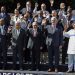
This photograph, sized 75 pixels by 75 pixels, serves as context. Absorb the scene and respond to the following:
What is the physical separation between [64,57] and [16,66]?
1.80m

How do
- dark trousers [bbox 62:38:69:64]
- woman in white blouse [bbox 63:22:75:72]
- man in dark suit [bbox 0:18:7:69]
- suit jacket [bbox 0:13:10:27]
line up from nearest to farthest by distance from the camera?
woman in white blouse [bbox 63:22:75:72]
man in dark suit [bbox 0:18:7:69]
dark trousers [bbox 62:38:69:64]
suit jacket [bbox 0:13:10:27]

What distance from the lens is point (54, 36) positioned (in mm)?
15789

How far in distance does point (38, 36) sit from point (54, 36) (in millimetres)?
575

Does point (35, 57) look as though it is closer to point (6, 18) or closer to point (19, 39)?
point (19, 39)

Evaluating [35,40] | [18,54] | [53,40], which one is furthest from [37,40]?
[18,54]

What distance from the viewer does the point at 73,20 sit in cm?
1672

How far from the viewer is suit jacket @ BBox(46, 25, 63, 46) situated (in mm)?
15750

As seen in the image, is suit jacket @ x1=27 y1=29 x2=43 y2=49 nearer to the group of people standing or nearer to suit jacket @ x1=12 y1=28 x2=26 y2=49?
the group of people standing

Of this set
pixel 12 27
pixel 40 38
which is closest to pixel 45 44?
pixel 40 38

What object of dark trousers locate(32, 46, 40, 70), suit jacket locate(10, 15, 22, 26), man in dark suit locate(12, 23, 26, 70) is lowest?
dark trousers locate(32, 46, 40, 70)

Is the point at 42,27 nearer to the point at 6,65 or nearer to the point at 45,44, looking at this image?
the point at 45,44

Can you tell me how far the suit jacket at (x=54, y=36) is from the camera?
15.8 meters

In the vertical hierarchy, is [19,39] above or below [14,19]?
below

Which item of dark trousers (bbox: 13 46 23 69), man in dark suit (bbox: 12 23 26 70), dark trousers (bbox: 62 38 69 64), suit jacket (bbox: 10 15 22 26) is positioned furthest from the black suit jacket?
A: dark trousers (bbox: 62 38 69 64)
